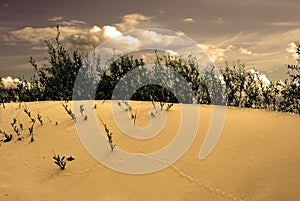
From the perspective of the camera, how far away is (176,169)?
154 inches

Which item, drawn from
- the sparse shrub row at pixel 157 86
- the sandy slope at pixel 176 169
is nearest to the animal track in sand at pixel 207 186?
the sandy slope at pixel 176 169

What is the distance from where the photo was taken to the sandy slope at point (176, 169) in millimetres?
3414

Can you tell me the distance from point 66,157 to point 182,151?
1.58 meters

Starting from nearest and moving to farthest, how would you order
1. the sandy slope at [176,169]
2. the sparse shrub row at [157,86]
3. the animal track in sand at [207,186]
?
1. the animal track in sand at [207,186]
2. the sandy slope at [176,169]
3. the sparse shrub row at [157,86]

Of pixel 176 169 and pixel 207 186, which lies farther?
pixel 176 169

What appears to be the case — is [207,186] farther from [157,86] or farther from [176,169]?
[157,86]

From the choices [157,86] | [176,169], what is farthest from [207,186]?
[157,86]

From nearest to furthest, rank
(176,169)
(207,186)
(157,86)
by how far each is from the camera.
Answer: (207,186), (176,169), (157,86)

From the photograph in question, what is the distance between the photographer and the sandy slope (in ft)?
11.2

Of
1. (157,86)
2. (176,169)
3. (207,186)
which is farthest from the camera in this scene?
(157,86)

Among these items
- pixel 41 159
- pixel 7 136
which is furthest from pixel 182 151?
pixel 7 136

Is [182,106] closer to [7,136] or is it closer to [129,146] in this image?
[129,146]

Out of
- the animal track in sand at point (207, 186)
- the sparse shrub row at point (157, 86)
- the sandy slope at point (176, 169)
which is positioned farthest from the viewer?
the sparse shrub row at point (157, 86)

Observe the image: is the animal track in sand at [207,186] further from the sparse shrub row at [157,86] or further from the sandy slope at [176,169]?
the sparse shrub row at [157,86]
